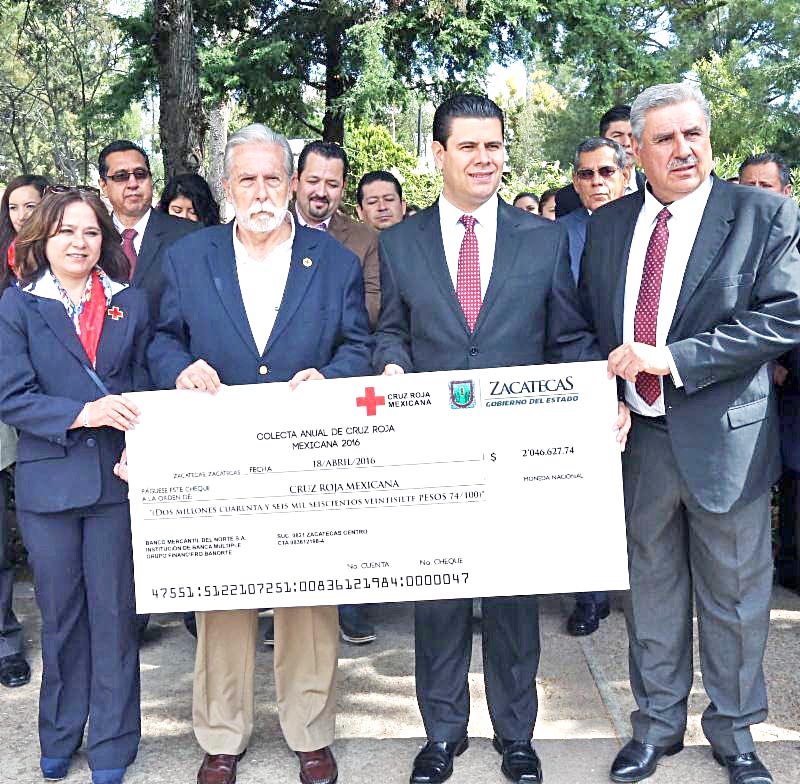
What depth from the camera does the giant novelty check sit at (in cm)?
358

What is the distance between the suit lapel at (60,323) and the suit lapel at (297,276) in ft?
2.34

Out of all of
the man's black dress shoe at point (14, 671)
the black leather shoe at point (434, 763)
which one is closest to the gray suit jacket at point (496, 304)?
the black leather shoe at point (434, 763)

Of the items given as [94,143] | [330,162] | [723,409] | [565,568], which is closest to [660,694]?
[565,568]

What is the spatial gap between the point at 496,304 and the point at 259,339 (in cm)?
91

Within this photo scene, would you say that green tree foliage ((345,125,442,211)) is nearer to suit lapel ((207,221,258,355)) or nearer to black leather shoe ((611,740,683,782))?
suit lapel ((207,221,258,355))

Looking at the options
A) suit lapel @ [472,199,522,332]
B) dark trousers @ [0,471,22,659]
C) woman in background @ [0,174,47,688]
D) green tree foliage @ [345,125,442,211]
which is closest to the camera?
suit lapel @ [472,199,522,332]

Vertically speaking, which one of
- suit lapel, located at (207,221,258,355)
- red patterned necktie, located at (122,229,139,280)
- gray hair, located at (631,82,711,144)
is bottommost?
suit lapel, located at (207,221,258,355)

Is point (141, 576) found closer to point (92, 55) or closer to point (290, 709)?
point (290, 709)

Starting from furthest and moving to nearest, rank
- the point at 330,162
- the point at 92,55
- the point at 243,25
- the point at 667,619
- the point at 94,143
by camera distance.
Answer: the point at 94,143
the point at 92,55
the point at 243,25
the point at 330,162
the point at 667,619

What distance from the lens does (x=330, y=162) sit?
5410mm

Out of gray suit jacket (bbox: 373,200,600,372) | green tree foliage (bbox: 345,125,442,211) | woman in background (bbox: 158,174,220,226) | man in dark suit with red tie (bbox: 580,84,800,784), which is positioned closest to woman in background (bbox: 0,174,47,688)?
woman in background (bbox: 158,174,220,226)

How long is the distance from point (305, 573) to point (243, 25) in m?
11.7

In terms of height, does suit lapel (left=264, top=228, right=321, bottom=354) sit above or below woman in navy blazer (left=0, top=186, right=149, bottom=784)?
above

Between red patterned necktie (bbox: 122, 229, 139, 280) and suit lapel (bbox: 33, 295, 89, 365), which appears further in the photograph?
red patterned necktie (bbox: 122, 229, 139, 280)
